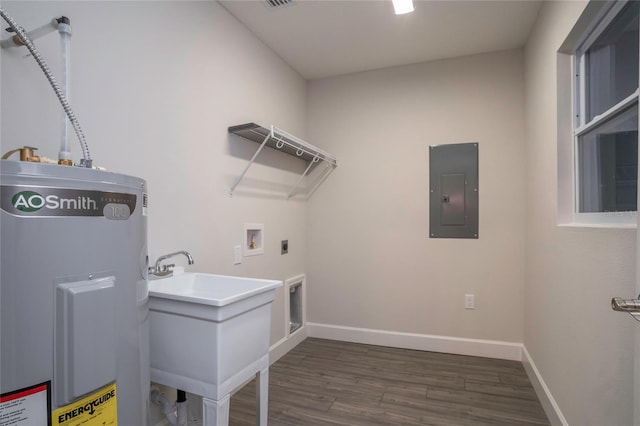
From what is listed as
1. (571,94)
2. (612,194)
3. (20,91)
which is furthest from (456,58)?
(20,91)

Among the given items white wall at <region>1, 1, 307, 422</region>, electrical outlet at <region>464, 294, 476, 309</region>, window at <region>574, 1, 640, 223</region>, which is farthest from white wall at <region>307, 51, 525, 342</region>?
window at <region>574, 1, 640, 223</region>

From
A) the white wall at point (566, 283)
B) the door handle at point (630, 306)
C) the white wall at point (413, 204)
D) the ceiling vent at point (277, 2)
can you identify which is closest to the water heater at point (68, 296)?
the door handle at point (630, 306)

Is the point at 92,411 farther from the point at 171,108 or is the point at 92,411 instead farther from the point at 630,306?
the point at 171,108

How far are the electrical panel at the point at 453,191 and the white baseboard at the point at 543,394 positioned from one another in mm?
1026

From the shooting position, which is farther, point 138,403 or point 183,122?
point 183,122

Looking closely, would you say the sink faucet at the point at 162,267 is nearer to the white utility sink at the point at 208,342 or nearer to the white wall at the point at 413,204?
the white utility sink at the point at 208,342

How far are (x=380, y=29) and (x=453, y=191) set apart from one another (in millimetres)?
1454

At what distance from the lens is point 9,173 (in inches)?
27.0

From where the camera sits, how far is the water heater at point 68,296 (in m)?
0.69

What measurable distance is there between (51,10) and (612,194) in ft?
7.86

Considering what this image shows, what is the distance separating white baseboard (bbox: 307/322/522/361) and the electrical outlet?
286 millimetres

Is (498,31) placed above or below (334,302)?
above

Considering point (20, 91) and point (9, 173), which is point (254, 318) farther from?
point (20, 91)

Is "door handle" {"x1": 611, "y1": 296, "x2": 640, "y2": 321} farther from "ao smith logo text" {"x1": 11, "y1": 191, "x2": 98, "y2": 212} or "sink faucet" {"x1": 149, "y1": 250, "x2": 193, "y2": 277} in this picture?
"sink faucet" {"x1": 149, "y1": 250, "x2": 193, "y2": 277}
